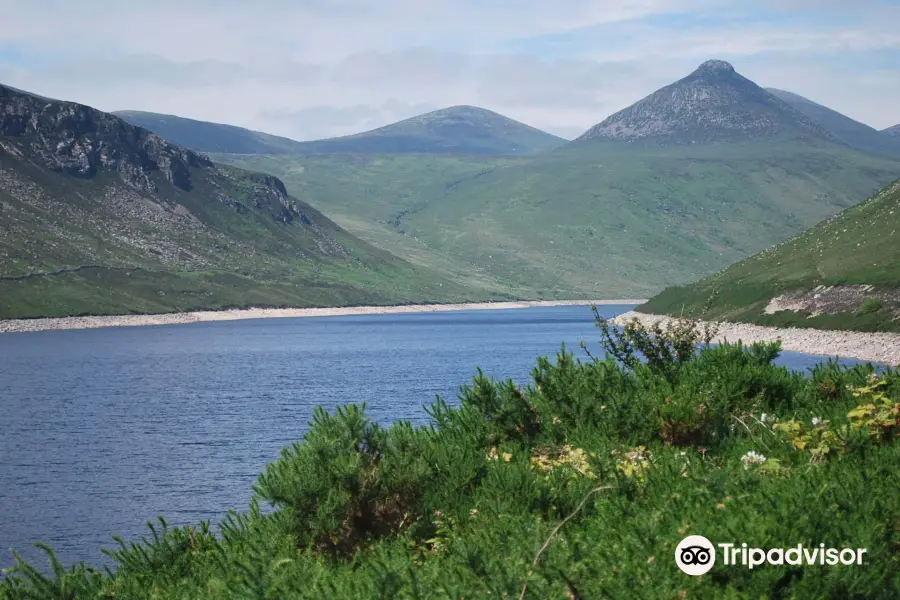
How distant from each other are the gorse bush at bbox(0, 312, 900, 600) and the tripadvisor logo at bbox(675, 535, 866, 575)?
9 centimetres

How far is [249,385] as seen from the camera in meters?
124

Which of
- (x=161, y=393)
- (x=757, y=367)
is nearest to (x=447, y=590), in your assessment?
(x=757, y=367)

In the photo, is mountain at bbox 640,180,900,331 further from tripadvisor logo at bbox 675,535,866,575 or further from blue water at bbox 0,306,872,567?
tripadvisor logo at bbox 675,535,866,575

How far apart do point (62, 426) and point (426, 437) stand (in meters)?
80.9

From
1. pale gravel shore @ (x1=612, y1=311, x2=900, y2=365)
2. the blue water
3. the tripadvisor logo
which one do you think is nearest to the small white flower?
the tripadvisor logo

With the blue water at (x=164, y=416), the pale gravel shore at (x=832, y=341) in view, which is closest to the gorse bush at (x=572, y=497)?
the blue water at (x=164, y=416)

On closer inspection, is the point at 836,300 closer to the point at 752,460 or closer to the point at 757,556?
the point at 752,460

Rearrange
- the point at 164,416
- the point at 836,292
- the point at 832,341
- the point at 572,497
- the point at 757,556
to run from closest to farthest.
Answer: the point at 757,556, the point at 572,497, the point at 164,416, the point at 832,341, the point at 836,292

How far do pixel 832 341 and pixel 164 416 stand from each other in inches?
3543

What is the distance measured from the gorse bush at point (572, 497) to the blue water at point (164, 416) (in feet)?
99.2

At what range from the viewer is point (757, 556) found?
10203 mm

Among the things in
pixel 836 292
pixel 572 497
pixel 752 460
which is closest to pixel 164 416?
pixel 572 497

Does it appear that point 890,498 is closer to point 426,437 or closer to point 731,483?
point 731,483

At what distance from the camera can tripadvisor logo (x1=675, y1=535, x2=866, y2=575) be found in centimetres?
1012
